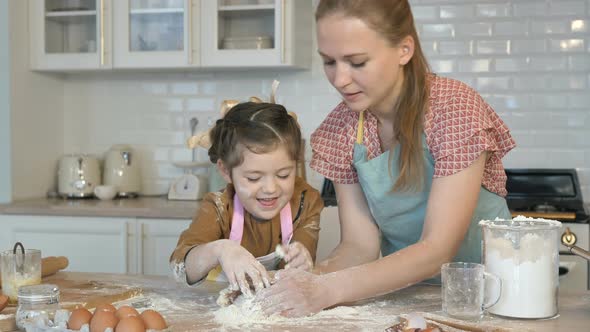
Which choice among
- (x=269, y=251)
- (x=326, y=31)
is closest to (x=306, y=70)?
(x=269, y=251)

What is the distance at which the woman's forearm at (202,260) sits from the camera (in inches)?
74.1

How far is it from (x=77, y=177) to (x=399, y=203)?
2.48 m

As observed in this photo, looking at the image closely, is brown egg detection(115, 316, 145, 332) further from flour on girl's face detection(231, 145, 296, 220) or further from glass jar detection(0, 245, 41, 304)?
flour on girl's face detection(231, 145, 296, 220)

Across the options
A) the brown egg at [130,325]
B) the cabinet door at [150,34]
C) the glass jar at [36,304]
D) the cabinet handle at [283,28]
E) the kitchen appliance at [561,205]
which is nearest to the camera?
the brown egg at [130,325]

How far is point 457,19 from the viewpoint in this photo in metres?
3.88

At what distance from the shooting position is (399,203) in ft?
6.66

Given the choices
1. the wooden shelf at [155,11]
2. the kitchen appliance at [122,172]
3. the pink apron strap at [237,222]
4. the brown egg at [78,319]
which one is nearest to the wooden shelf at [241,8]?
the wooden shelf at [155,11]

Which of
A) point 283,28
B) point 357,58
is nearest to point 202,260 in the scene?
point 357,58

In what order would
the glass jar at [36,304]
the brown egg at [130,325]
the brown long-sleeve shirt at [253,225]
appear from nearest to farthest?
the brown egg at [130,325], the glass jar at [36,304], the brown long-sleeve shirt at [253,225]

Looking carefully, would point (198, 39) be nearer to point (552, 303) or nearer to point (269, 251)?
point (269, 251)

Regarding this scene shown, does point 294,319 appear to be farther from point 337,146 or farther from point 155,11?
point 155,11

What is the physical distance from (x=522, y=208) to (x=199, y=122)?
67.3 inches

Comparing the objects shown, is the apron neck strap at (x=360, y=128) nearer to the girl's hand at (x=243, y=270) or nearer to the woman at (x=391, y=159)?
the woman at (x=391, y=159)

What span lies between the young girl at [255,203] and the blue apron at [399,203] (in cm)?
20
